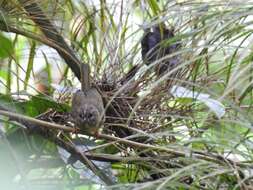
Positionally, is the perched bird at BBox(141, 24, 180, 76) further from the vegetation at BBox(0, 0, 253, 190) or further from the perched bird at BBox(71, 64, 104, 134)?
the perched bird at BBox(71, 64, 104, 134)

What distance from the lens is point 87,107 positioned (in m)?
1.29

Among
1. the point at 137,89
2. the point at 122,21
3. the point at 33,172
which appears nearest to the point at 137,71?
the point at 137,89

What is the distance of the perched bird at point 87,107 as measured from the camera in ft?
4.10

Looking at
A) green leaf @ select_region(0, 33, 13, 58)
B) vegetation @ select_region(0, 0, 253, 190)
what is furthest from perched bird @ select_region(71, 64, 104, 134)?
green leaf @ select_region(0, 33, 13, 58)

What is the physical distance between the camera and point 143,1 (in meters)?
1.42

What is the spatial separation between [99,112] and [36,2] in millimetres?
255

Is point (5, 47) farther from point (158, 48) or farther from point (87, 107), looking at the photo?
point (158, 48)

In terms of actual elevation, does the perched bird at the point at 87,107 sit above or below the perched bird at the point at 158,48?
below

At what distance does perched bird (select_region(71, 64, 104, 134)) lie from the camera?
1250 mm


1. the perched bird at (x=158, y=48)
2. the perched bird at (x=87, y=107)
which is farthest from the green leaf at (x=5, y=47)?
the perched bird at (x=158, y=48)

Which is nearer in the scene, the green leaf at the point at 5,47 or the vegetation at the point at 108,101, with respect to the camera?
the vegetation at the point at 108,101

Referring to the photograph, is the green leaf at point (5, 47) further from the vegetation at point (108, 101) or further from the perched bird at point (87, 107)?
the perched bird at point (87, 107)

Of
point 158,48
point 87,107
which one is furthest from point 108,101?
point 158,48

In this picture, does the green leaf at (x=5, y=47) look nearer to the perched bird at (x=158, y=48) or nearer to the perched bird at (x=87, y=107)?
the perched bird at (x=87, y=107)
